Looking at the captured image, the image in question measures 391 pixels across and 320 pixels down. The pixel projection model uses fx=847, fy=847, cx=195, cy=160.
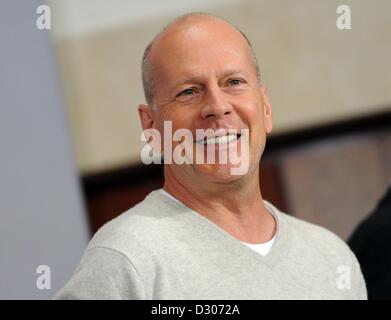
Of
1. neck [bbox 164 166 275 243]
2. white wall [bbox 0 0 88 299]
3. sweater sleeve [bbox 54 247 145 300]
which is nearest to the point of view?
sweater sleeve [bbox 54 247 145 300]

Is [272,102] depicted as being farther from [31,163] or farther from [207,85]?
[207,85]

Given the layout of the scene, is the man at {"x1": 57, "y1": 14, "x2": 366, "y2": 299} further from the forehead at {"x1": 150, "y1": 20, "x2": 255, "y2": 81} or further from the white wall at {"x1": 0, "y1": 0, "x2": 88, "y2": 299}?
the white wall at {"x1": 0, "y1": 0, "x2": 88, "y2": 299}

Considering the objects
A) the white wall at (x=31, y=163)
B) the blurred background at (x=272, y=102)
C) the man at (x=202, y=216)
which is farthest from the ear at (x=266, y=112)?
the blurred background at (x=272, y=102)

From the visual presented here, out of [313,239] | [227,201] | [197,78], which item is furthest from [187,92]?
[313,239]

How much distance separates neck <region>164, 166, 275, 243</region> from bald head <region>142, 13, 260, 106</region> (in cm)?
9

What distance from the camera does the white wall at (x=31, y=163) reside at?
1.27 meters

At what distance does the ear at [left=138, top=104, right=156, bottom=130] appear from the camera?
0.82 metres

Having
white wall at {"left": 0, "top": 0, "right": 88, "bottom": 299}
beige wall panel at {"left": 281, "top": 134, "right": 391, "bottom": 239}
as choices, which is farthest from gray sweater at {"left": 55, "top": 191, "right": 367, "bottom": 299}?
beige wall panel at {"left": 281, "top": 134, "right": 391, "bottom": 239}

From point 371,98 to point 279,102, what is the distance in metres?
0.25

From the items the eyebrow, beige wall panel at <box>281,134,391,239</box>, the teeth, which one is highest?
the eyebrow

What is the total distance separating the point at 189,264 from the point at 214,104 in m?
0.15

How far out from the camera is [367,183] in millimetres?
2096

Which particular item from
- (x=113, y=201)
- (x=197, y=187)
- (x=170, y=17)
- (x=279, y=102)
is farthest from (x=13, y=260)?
(x=279, y=102)

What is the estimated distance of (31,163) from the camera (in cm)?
142
